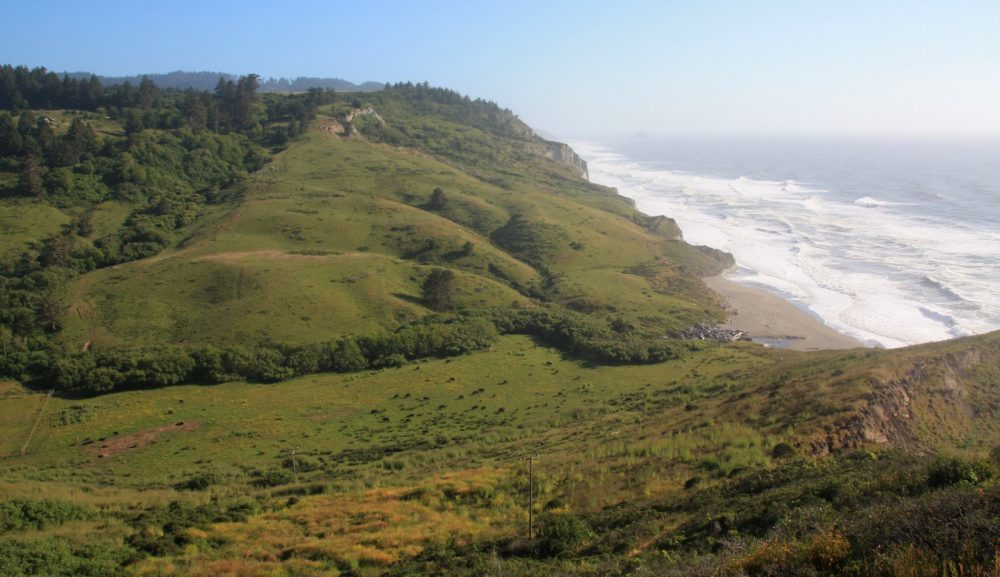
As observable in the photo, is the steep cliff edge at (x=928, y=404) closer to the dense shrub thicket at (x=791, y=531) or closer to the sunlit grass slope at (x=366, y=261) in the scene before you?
the dense shrub thicket at (x=791, y=531)

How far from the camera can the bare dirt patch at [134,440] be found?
4341 cm

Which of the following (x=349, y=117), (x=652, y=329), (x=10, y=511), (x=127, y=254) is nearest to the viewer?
(x=10, y=511)

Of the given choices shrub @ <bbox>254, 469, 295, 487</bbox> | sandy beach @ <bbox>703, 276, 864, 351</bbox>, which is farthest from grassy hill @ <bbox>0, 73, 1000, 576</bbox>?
sandy beach @ <bbox>703, 276, 864, 351</bbox>

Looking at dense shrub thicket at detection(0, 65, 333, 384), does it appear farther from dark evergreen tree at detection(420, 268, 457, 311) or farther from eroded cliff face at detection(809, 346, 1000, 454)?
eroded cliff face at detection(809, 346, 1000, 454)

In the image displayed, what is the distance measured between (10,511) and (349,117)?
147547 millimetres

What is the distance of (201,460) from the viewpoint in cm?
4197

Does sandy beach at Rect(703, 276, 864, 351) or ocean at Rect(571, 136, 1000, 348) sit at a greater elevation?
ocean at Rect(571, 136, 1000, 348)

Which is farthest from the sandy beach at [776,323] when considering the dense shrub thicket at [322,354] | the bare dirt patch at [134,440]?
the bare dirt patch at [134,440]

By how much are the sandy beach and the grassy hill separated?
231 inches

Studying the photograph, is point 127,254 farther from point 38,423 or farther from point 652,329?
Result: point 652,329

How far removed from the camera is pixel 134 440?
45156mm

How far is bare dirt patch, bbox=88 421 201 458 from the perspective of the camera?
43.4m

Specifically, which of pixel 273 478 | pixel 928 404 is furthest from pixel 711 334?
pixel 273 478

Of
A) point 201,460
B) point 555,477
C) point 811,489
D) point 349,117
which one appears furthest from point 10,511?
point 349,117
